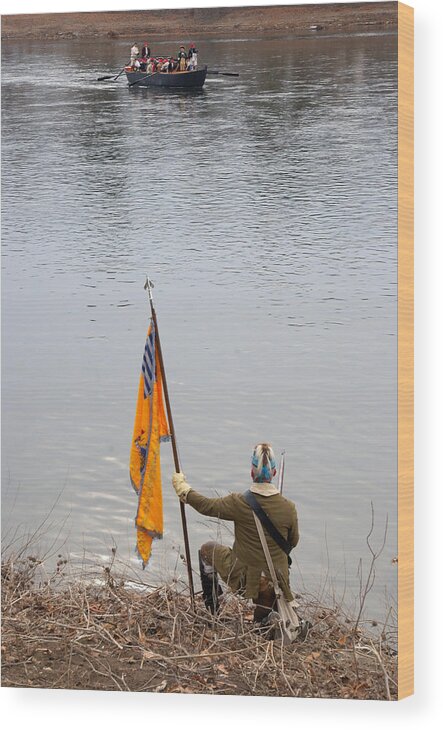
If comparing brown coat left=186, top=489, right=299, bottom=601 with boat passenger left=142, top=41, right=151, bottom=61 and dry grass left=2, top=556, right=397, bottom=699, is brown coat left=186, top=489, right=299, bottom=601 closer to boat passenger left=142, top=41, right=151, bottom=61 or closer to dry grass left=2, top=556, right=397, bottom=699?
dry grass left=2, top=556, right=397, bottom=699

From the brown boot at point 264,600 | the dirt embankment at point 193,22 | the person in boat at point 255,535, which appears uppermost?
the dirt embankment at point 193,22

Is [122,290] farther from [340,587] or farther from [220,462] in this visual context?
[340,587]

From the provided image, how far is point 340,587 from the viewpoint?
297 inches

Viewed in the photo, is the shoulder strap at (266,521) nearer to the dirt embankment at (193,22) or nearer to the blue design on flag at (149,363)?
the blue design on flag at (149,363)

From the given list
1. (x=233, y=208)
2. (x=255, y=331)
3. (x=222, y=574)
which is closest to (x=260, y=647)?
(x=222, y=574)

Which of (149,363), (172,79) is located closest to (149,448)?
(149,363)

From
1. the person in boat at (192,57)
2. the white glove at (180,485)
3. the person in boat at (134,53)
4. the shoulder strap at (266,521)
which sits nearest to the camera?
the shoulder strap at (266,521)

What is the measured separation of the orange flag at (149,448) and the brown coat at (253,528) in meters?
0.37

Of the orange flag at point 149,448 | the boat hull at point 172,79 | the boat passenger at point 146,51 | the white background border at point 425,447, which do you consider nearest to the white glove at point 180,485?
the orange flag at point 149,448

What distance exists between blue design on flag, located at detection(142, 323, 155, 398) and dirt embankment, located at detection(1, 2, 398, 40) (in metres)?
1.46

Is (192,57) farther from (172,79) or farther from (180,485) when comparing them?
(180,485)

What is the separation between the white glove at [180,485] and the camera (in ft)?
24.5

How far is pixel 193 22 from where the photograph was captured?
7.77m

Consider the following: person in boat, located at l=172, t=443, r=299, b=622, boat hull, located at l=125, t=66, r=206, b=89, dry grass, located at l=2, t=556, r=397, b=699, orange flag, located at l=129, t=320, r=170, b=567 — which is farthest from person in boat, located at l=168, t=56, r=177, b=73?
dry grass, located at l=2, t=556, r=397, b=699
